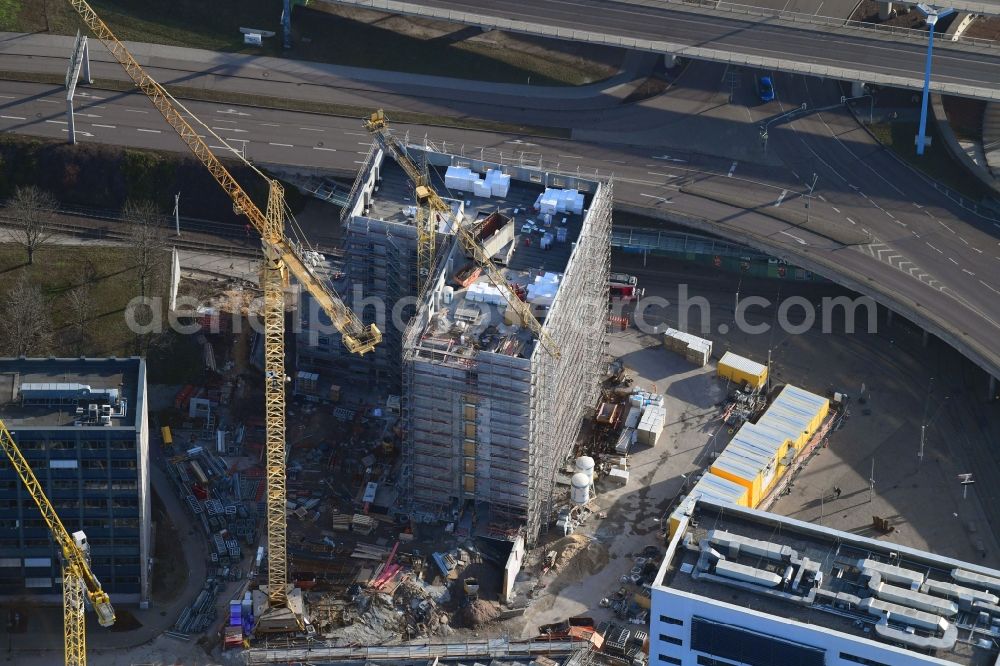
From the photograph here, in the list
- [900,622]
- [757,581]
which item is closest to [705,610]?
[757,581]

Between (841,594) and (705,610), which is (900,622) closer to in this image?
(841,594)

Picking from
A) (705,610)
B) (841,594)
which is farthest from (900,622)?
(705,610)

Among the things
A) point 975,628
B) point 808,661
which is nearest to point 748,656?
point 808,661

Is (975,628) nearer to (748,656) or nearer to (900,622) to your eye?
(900,622)

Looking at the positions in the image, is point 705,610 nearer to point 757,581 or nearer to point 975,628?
point 757,581

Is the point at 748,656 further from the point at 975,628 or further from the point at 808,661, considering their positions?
the point at 975,628
